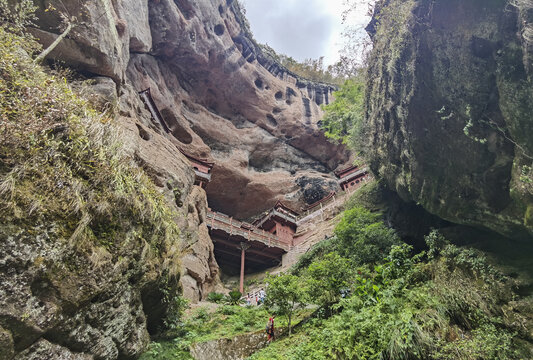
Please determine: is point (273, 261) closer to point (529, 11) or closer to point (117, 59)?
point (117, 59)

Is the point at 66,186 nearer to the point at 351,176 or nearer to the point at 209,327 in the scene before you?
the point at 209,327

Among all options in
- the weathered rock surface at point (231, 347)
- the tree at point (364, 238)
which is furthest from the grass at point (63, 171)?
the tree at point (364, 238)

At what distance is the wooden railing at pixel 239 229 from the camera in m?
21.2

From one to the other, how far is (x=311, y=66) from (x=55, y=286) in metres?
54.9

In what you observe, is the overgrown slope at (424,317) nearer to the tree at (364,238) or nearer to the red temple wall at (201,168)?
the tree at (364,238)

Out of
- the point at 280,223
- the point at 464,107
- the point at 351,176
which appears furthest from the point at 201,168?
the point at 464,107

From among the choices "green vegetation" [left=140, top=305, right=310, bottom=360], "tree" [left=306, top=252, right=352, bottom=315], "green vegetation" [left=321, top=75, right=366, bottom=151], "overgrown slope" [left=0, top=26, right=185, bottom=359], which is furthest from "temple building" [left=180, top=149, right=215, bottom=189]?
"overgrown slope" [left=0, top=26, right=185, bottom=359]

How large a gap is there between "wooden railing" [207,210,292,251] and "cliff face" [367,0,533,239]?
13.4 m

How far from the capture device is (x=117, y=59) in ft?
46.1

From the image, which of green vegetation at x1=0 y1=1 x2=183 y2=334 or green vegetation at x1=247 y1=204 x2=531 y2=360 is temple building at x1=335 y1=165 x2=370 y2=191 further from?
green vegetation at x1=0 y1=1 x2=183 y2=334

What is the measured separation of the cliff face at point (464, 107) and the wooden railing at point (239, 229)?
13.4 metres

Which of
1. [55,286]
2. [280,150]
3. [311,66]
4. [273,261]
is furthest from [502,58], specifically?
[311,66]

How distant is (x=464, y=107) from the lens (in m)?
7.77

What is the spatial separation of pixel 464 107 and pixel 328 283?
581cm
